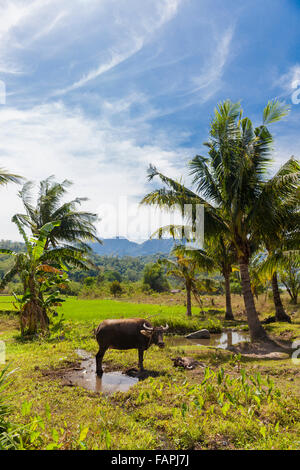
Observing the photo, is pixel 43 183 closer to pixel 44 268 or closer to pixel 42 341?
pixel 44 268

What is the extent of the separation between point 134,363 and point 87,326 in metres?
6.07

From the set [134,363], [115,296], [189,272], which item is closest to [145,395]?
[134,363]

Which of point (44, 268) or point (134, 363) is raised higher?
point (44, 268)

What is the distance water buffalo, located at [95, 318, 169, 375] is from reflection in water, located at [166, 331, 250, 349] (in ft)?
15.1

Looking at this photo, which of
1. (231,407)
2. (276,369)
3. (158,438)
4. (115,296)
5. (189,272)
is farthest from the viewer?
(115,296)

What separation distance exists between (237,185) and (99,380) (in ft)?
25.8

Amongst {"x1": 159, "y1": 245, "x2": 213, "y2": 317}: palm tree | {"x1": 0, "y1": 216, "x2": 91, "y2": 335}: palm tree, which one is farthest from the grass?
{"x1": 159, "y1": 245, "x2": 213, "y2": 317}: palm tree

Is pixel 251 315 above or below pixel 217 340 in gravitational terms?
above

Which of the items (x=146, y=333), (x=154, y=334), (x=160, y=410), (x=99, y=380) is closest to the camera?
(x=160, y=410)

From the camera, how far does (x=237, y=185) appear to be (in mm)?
10367

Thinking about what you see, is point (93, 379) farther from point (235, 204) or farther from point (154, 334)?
point (235, 204)

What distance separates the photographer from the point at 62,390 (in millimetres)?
5488

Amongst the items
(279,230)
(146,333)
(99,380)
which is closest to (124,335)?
(146,333)

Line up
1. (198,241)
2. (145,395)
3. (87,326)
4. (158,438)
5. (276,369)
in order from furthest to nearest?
1. (87,326)
2. (198,241)
3. (276,369)
4. (145,395)
5. (158,438)
